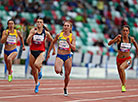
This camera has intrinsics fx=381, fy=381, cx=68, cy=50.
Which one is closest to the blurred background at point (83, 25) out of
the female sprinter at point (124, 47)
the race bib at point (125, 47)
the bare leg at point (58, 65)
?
the female sprinter at point (124, 47)

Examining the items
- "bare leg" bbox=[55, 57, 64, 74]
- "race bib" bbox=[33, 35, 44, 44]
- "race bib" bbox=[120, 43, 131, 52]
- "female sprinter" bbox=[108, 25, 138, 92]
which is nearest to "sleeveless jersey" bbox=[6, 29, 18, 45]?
"race bib" bbox=[33, 35, 44, 44]

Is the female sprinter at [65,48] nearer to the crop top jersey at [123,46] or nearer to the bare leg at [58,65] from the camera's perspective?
the bare leg at [58,65]

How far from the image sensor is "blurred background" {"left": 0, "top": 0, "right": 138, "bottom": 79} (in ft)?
60.4

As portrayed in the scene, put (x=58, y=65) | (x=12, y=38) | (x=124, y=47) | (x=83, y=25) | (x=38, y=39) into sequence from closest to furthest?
(x=58, y=65) → (x=38, y=39) → (x=124, y=47) → (x=12, y=38) → (x=83, y=25)

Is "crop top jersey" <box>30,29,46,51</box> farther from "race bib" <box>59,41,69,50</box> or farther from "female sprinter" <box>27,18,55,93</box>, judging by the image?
"race bib" <box>59,41,69,50</box>

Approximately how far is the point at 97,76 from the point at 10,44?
860 cm

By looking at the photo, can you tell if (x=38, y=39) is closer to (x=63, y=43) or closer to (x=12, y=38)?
(x=63, y=43)

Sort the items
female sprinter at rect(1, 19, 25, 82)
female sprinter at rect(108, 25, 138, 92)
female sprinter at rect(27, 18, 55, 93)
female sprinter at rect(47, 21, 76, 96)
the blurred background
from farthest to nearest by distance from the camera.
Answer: the blurred background
female sprinter at rect(1, 19, 25, 82)
female sprinter at rect(108, 25, 138, 92)
female sprinter at rect(27, 18, 55, 93)
female sprinter at rect(47, 21, 76, 96)

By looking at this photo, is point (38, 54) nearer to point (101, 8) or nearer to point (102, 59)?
point (102, 59)

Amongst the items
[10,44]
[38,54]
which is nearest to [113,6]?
[10,44]

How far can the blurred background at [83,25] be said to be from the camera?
18406 mm

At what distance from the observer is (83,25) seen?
27000 millimetres

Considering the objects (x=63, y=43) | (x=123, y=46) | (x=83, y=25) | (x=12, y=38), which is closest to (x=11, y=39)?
(x=12, y=38)

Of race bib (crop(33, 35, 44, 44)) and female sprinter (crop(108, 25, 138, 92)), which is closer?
race bib (crop(33, 35, 44, 44))
